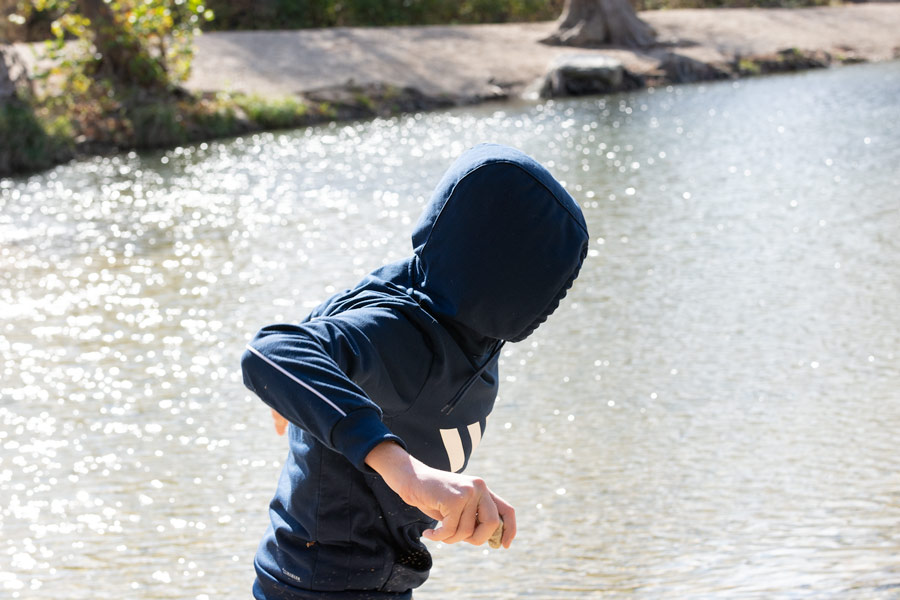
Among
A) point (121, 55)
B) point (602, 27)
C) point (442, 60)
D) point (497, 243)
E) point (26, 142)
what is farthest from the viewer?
point (602, 27)

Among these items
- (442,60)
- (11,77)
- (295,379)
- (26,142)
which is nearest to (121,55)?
(11,77)

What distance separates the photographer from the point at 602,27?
66.2 feet

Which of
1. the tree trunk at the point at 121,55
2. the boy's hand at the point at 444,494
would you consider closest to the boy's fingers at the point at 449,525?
the boy's hand at the point at 444,494

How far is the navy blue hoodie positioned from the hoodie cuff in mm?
150

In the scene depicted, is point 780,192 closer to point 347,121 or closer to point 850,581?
point 850,581

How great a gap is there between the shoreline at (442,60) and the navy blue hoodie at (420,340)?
10.8 m

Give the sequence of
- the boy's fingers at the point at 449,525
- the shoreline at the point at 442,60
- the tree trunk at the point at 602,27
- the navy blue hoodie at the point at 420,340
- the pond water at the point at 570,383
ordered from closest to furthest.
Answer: the boy's fingers at the point at 449,525
the navy blue hoodie at the point at 420,340
the pond water at the point at 570,383
the shoreline at the point at 442,60
the tree trunk at the point at 602,27

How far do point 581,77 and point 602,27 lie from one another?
4.32 m

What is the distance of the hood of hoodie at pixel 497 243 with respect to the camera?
1427mm

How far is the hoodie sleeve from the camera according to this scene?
119cm

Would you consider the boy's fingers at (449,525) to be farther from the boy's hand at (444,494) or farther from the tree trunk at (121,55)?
the tree trunk at (121,55)

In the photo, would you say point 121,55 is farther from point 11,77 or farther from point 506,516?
point 506,516

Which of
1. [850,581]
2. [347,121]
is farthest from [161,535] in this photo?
[347,121]

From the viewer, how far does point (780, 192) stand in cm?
776
